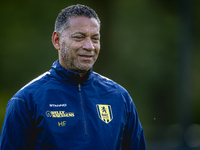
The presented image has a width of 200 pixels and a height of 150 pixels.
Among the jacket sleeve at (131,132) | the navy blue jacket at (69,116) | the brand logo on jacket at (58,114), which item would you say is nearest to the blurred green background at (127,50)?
the jacket sleeve at (131,132)

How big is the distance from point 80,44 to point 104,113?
0.57 metres

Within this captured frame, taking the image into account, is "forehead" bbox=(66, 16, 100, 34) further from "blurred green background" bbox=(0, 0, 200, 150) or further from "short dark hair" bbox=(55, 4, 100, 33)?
"blurred green background" bbox=(0, 0, 200, 150)

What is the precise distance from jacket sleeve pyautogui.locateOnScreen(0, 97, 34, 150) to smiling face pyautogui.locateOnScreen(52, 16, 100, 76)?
0.52m

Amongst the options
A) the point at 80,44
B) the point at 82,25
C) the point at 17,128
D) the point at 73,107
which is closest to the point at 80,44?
the point at 80,44

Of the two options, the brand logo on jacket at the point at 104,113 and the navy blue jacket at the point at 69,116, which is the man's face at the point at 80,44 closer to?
the navy blue jacket at the point at 69,116

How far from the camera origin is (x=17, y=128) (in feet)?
7.79

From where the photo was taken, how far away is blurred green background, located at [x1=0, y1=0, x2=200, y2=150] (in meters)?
12.3

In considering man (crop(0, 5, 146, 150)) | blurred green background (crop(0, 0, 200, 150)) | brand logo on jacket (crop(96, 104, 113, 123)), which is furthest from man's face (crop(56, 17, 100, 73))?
blurred green background (crop(0, 0, 200, 150))

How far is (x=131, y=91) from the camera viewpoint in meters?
13.8

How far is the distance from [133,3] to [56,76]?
460 inches

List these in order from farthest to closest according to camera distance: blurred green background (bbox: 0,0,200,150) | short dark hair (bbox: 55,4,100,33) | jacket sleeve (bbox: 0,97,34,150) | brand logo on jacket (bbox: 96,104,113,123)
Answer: blurred green background (bbox: 0,0,200,150)
short dark hair (bbox: 55,4,100,33)
brand logo on jacket (bbox: 96,104,113,123)
jacket sleeve (bbox: 0,97,34,150)

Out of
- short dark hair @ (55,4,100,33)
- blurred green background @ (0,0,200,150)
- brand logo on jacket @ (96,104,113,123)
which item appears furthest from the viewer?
blurred green background @ (0,0,200,150)

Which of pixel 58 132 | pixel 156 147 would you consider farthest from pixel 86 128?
pixel 156 147

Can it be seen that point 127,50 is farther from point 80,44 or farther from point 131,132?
point 80,44
